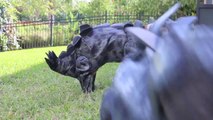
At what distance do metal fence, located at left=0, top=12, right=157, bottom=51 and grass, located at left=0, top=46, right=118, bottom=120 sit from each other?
6.55 metres

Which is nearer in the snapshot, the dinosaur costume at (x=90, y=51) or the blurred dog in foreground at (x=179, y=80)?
the blurred dog in foreground at (x=179, y=80)

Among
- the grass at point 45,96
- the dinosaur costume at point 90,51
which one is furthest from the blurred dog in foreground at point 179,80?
the dinosaur costume at point 90,51

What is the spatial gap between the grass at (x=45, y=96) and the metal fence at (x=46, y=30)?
6554 millimetres

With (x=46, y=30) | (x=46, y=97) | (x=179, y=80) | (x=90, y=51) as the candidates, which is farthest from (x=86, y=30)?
(x=46, y=30)

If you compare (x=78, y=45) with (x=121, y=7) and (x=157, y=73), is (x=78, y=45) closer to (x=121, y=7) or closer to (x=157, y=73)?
(x=157, y=73)

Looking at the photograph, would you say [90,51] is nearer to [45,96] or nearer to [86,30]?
[86,30]

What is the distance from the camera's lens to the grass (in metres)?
4.21

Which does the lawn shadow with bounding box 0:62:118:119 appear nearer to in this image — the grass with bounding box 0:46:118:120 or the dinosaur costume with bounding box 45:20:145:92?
the grass with bounding box 0:46:118:120

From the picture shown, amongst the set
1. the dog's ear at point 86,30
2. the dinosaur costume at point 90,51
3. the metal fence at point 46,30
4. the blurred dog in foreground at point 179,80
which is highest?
the blurred dog in foreground at point 179,80

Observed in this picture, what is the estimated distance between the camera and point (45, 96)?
508 cm

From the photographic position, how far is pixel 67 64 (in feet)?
15.6

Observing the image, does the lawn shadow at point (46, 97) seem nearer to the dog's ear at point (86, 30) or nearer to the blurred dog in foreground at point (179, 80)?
the dog's ear at point (86, 30)

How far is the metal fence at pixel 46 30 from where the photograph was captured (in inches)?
546

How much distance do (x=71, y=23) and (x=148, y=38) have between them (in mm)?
15250
